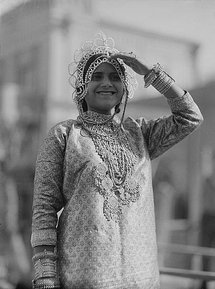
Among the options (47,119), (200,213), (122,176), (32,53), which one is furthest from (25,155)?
(122,176)

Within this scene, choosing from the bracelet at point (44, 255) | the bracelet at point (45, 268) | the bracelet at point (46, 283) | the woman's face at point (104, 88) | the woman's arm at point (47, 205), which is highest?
the woman's face at point (104, 88)

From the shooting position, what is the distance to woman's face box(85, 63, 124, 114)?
167 centimetres

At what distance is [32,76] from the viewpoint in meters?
3.51

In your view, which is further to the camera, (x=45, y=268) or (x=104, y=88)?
(x=104, y=88)

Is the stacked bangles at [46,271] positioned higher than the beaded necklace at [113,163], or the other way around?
the beaded necklace at [113,163]

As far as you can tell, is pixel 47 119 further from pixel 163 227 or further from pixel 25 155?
pixel 163 227

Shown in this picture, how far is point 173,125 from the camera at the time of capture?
66.7 inches

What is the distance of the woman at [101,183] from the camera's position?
5.02 feet

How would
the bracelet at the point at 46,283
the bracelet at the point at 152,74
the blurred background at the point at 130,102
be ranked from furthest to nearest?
the blurred background at the point at 130,102
the bracelet at the point at 152,74
the bracelet at the point at 46,283

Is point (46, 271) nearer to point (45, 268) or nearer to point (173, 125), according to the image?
point (45, 268)

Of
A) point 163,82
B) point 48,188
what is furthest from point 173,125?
point 48,188

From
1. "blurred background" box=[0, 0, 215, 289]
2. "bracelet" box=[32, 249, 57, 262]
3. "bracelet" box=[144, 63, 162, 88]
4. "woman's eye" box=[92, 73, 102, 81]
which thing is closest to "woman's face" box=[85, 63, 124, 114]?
→ "woman's eye" box=[92, 73, 102, 81]

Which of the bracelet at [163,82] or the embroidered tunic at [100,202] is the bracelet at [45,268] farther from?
the bracelet at [163,82]

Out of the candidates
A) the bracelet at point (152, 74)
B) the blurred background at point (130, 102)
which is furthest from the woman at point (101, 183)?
the blurred background at point (130, 102)
